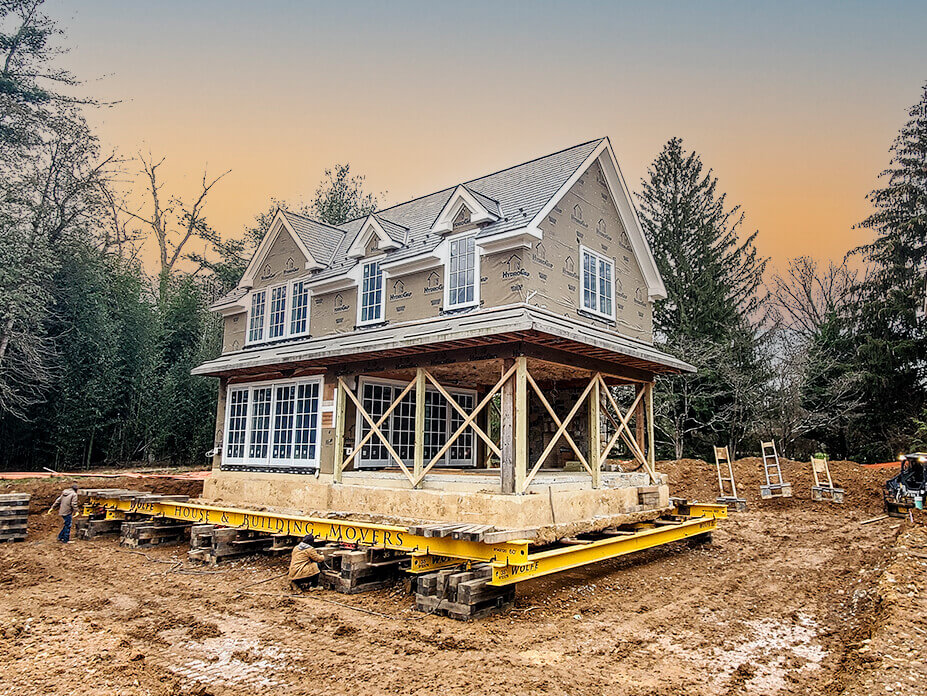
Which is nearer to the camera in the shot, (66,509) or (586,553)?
(586,553)

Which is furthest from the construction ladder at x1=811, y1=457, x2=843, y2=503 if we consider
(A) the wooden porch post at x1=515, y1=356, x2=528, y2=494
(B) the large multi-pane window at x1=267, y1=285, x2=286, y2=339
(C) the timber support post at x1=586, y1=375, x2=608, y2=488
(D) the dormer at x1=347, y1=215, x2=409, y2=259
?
(B) the large multi-pane window at x1=267, y1=285, x2=286, y2=339

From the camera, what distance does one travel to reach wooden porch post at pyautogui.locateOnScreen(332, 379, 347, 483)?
1177cm

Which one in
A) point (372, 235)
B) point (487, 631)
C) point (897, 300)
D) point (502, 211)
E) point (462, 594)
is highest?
point (897, 300)

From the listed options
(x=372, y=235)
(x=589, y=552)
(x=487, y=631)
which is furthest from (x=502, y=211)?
(x=487, y=631)

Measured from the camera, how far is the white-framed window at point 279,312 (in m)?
15.2

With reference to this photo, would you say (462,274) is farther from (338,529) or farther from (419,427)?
(338,529)

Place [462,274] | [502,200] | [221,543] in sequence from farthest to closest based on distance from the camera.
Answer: [502,200], [462,274], [221,543]

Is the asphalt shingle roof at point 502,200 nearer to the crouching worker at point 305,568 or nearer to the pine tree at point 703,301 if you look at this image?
the crouching worker at point 305,568

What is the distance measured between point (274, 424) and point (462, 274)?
576 centimetres

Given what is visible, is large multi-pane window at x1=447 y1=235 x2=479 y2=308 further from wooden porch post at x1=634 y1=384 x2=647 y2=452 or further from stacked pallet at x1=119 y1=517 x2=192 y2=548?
stacked pallet at x1=119 y1=517 x2=192 y2=548

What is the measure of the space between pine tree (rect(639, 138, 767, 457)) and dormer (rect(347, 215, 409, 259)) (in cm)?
1390

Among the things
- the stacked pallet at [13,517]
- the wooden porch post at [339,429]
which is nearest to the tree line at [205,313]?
the stacked pallet at [13,517]

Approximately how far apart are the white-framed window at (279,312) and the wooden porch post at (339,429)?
342cm

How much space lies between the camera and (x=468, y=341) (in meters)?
9.67
